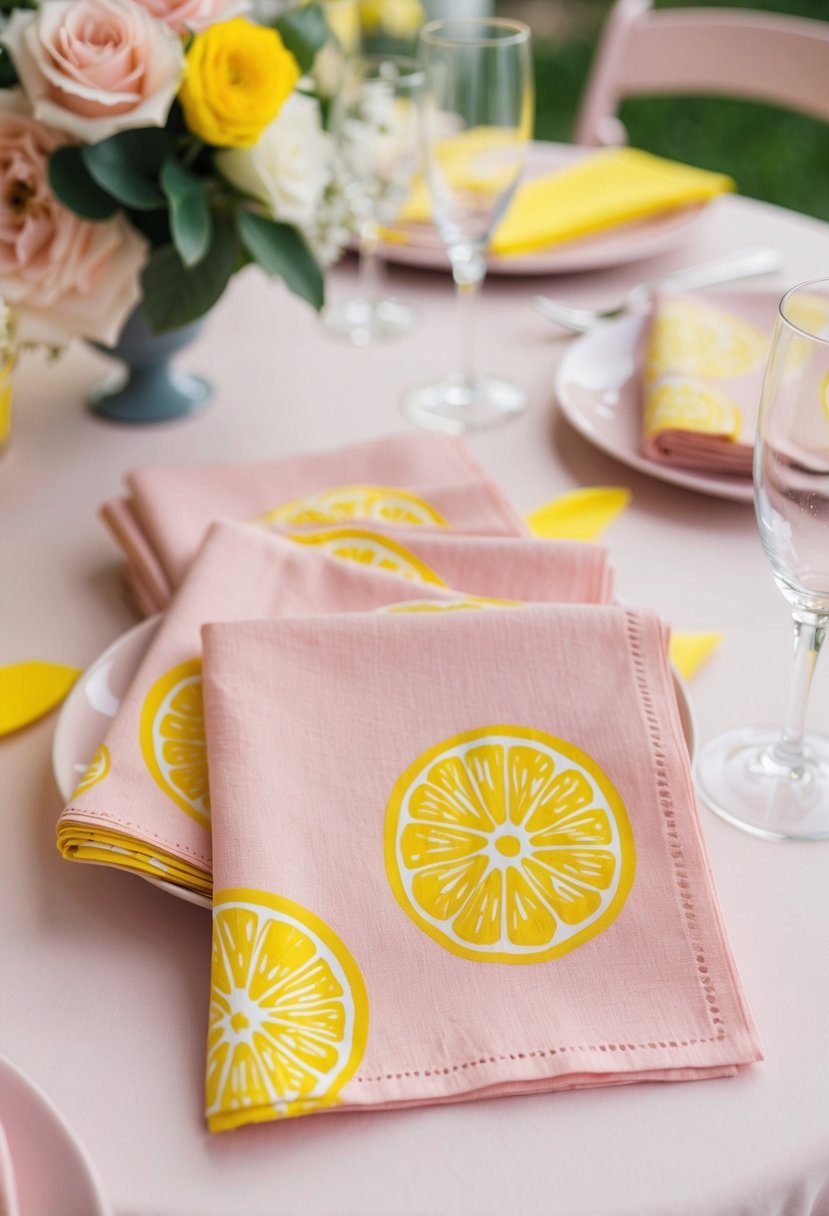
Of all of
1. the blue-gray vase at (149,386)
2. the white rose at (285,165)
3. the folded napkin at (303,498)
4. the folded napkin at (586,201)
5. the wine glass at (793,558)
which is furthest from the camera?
the folded napkin at (586,201)

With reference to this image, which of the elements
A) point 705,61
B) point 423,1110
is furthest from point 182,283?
point 705,61

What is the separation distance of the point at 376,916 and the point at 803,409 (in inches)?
11.6

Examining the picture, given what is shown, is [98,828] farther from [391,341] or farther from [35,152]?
[391,341]

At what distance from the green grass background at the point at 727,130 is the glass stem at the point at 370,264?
268 cm

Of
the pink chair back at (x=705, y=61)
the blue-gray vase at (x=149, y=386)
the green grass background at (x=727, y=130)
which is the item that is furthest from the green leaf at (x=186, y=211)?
A: the green grass background at (x=727, y=130)

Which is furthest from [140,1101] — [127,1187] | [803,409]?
[803,409]

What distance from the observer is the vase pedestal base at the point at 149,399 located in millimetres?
1059

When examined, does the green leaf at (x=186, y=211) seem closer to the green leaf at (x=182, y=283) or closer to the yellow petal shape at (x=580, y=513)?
the green leaf at (x=182, y=283)

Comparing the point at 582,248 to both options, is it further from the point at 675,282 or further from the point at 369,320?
the point at 369,320

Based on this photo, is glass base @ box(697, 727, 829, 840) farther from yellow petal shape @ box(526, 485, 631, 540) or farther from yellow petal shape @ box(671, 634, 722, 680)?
yellow petal shape @ box(526, 485, 631, 540)

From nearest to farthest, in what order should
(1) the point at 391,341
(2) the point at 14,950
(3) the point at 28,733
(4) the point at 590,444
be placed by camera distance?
(2) the point at 14,950 < (3) the point at 28,733 < (4) the point at 590,444 < (1) the point at 391,341

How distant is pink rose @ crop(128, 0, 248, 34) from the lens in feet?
→ 2.90

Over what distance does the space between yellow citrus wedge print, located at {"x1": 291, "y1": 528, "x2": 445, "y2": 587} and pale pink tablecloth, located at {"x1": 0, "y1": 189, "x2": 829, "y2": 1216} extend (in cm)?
14

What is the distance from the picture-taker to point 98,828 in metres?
0.56
